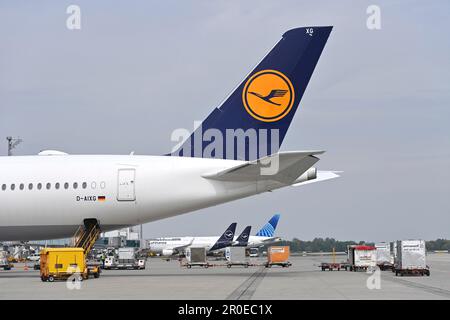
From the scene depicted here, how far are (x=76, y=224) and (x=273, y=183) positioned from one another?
1068cm

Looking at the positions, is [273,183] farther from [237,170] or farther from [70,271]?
[70,271]

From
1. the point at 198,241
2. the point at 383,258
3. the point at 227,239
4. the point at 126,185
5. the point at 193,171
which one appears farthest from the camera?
the point at 198,241

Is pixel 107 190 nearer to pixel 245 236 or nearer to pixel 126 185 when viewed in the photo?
pixel 126 185

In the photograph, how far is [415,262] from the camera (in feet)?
126

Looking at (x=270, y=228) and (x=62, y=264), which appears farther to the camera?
(x=270, y=228)

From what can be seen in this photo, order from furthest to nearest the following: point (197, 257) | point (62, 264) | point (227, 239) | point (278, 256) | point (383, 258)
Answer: point (227, 239), point (197, 257), point (278, 256), point (383, 258), point (62, 264)

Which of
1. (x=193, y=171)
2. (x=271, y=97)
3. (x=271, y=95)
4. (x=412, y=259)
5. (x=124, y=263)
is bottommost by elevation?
(x=124, y=263)

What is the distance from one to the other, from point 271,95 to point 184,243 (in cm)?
8044

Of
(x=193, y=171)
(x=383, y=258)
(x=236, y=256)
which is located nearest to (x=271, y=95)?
(x=193, y=171)

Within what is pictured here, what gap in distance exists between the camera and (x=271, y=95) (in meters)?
35.5

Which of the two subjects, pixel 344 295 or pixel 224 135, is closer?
pixel 344 295

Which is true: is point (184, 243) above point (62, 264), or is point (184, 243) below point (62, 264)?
above
